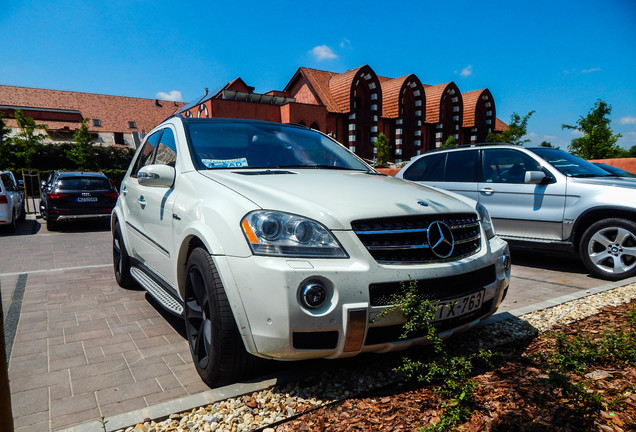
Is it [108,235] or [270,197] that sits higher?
[270,197]

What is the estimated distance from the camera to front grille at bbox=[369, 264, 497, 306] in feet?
7.66

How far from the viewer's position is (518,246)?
246 inches

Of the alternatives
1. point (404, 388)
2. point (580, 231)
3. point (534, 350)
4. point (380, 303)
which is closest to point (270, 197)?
point (380, 303)

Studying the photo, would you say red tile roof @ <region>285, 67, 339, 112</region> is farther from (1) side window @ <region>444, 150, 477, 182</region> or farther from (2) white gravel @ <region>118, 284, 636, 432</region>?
(2) white gravel @ <region>118, 284, 636, 432</region>

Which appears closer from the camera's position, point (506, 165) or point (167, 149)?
point (167, 149)

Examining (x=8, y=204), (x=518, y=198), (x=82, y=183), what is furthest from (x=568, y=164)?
(x=8, y=204)

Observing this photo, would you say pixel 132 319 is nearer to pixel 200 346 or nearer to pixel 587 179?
pixel 200 346

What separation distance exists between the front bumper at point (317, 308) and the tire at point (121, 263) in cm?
303

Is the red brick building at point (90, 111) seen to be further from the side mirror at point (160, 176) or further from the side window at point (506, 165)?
the side mirror at point (160, 176)

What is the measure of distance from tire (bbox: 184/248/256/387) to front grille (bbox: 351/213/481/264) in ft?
2.85

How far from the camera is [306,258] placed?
2285mm

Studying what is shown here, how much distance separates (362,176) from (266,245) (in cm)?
136

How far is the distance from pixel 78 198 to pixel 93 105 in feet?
168

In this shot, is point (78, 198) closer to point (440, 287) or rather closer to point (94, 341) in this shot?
point (94, 341)
